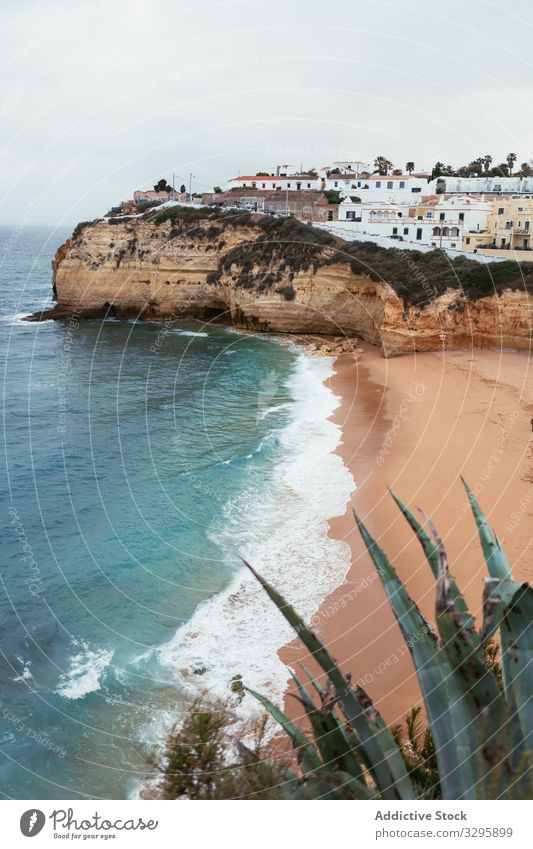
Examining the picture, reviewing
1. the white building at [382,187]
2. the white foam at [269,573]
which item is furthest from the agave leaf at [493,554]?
the white building at [382,187]

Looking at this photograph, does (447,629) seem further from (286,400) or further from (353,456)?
(286,400)

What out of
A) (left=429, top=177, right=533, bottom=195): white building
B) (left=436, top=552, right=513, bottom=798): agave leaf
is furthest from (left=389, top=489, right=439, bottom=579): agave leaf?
(left=429, top=177, right=533, bottom=195): white building

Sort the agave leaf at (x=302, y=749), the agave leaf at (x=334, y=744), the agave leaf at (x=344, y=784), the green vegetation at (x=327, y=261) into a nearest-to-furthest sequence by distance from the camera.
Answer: the agave leaf at (x=344, y=784) < the agave leaf at (x=334, y=744) < the agave leaf at (x=302, y=749) < the green vegetation at (x=327, y=261)

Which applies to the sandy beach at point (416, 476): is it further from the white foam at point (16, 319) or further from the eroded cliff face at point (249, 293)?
the white foam at point (16, 319)

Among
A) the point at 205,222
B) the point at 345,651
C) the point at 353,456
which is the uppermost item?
the point at 205,222

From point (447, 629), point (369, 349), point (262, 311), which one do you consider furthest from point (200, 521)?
point (262, 311)

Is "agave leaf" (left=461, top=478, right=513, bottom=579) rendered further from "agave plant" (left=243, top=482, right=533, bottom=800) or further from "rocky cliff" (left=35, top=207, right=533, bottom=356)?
"rocky cliff" (left=35, top=207, right=533, bottom=356)
